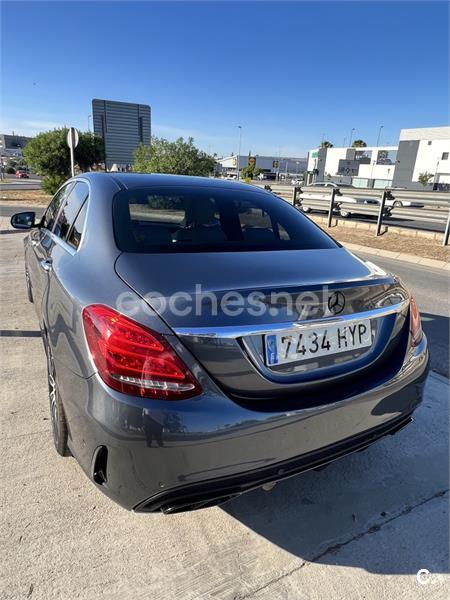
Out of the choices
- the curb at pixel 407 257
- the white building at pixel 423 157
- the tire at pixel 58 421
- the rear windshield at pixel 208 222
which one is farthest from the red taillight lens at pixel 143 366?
the white building at pixel 423 157

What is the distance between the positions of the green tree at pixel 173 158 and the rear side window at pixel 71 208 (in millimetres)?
18243

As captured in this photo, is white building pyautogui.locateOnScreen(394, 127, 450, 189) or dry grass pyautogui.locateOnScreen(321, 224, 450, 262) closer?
dry grass pyautogui.locateOnScreen(321, 224, 450, 262)

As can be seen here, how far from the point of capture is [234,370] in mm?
1636

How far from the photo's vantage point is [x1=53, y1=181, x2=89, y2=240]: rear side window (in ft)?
9.08

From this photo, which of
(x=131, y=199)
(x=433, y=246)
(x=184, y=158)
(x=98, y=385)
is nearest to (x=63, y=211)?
(x=131, y=199)

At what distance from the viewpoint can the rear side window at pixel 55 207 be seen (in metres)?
3.45

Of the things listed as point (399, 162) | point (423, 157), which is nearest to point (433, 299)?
point (423, 157)

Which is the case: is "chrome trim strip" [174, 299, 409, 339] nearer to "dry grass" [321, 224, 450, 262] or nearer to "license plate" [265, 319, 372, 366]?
"license plate" [265, 319, 372, 366]

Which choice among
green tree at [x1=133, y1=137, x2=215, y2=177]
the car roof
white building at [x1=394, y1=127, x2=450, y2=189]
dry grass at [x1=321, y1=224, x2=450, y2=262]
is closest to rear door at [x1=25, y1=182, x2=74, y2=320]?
the car roof

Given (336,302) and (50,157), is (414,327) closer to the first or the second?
(336,302)

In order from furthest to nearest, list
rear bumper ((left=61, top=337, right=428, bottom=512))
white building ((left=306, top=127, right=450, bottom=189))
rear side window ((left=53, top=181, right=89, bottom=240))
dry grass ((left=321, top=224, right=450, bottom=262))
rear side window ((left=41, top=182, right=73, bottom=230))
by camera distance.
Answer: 1. white building ((left=306, top=127, right=450, bottom=189))
2. dry grass ((left=321, top=224, right=450, bottom=262))
3. rear side window ((left=41, top=182, right=73, bottom=230))
4. rear side window ((left=53, top=181, right=89, bottom=240))
5. rear bumper ((left=61, top=337, right=428, bottom=512))

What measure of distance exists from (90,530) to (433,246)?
37.6ft

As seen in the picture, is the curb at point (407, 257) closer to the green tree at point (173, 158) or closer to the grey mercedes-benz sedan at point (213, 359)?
the grey mercedes-benz sedan at point (213, 359)

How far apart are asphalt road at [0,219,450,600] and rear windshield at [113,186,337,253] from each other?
135 cm
